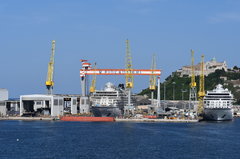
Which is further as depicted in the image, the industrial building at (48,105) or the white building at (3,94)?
the white building at (3,94)

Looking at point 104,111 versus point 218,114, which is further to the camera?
→ point 104,111

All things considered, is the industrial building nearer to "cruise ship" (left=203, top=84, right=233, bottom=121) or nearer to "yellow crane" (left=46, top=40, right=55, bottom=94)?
"yellow crane" (left=46, top=40, right=55, bottom=94)

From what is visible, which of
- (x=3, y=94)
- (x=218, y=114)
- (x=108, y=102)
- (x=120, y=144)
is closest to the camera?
(x=120, y=144)

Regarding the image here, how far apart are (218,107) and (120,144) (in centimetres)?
6724

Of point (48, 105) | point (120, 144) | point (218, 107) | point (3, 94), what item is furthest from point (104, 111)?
point (120, 144)

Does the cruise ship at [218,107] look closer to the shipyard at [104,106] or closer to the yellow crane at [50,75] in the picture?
the shipyard at [104,106]

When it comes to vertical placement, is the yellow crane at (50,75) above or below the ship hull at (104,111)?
above

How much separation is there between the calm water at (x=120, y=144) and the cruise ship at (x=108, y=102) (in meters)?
46.4

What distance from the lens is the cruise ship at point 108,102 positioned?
16675cm

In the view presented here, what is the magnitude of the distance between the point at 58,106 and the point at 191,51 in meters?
48.4

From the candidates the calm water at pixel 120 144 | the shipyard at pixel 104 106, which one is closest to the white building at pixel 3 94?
the shipyard at pixel 104 106

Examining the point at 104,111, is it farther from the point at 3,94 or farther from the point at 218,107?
the point at 3,94

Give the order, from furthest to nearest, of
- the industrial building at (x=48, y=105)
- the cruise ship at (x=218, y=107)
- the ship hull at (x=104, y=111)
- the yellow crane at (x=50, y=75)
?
the yellow crane at (x=50, y=75)
the industrial building at (x=48, y=105)
the ship hull at (x=104, y=111)
the cruise ship at (x=218, y=107)

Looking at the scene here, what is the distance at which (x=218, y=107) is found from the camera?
507 ft
